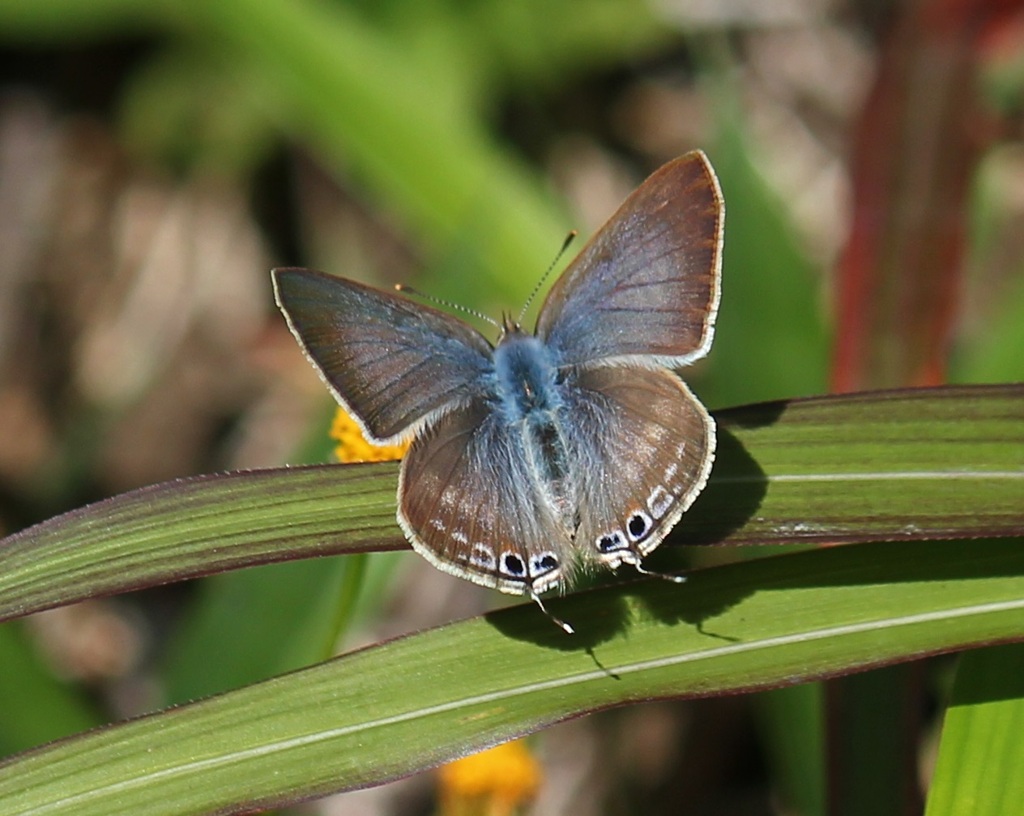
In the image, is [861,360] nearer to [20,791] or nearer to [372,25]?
[20,791]

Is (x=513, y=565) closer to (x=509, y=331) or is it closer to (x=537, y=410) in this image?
(x=537, y=410)

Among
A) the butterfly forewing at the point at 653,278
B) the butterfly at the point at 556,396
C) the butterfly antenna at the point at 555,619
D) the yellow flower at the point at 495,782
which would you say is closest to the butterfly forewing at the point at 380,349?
the butterfly at the point at 556,396

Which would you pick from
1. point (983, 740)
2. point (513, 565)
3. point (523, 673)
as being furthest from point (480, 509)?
point (983, 740)

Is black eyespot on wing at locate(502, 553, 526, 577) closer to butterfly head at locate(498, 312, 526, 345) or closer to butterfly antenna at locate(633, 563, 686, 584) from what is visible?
butterfly antenna at locate(633, 563, 686, 584)

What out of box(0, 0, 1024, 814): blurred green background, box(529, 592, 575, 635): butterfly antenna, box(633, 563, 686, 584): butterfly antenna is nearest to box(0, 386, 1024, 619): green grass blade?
box(633, 563, 686, 584): butterfly antenna

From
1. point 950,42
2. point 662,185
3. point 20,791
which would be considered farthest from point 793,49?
point 20,791
